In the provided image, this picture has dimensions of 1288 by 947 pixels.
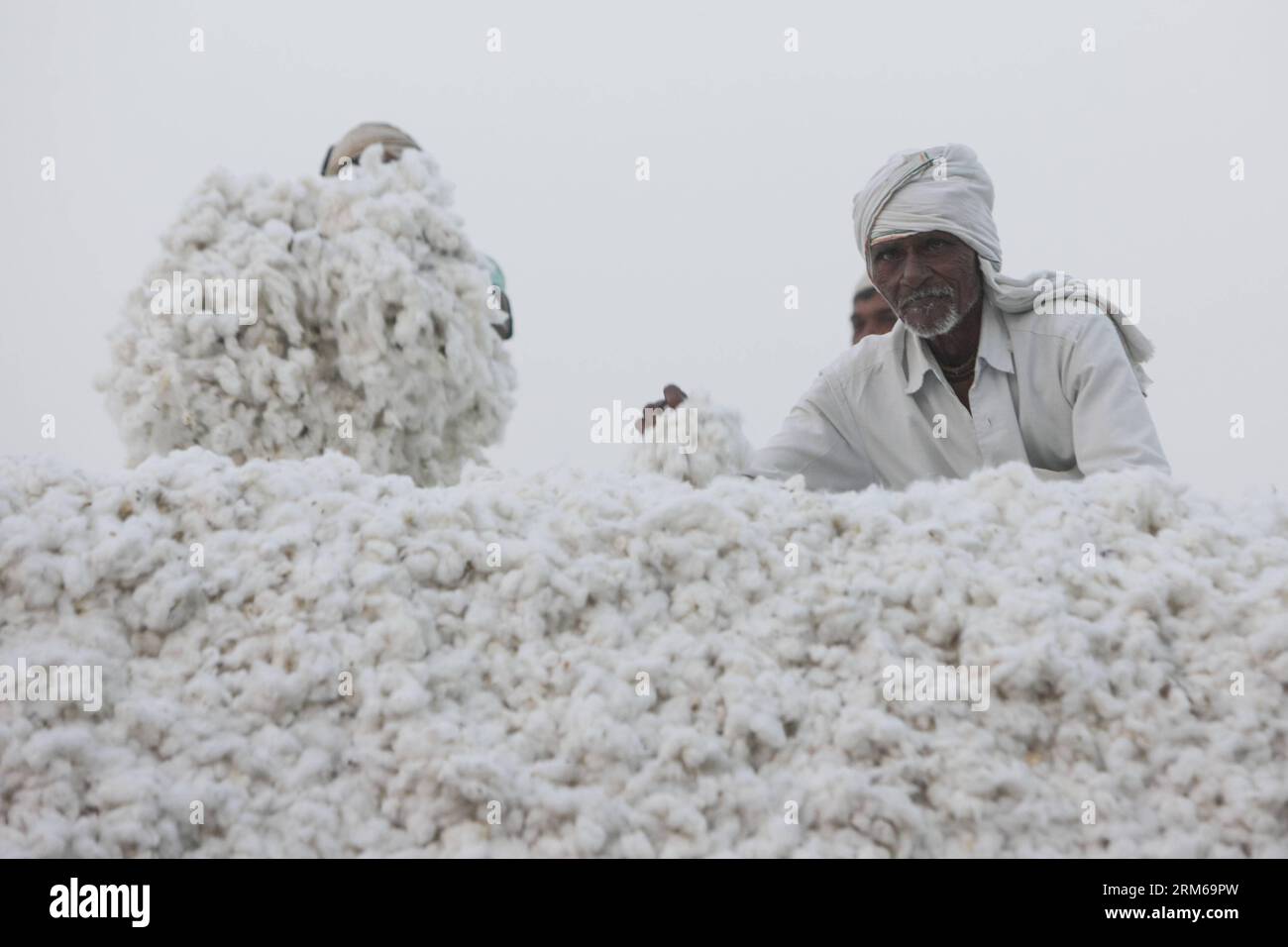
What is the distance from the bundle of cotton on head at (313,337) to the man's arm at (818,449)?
0.51m

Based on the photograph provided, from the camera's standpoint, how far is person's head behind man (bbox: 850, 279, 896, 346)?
288 centimetres

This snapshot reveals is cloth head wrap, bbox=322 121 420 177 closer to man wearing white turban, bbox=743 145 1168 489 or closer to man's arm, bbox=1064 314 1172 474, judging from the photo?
man wearing white turban, bbox=743 145 1168 489

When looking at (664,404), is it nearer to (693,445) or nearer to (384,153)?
(693,445)

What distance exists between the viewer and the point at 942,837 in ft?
2.23

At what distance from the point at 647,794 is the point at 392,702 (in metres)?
0.15

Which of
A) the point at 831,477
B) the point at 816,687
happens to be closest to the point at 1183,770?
the point at 816,687

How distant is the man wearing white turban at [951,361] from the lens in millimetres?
1508

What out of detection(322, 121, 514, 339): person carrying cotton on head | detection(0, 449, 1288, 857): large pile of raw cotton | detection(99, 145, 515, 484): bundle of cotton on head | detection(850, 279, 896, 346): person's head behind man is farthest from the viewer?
detection(850, 279, 896, 346): person's head behind man

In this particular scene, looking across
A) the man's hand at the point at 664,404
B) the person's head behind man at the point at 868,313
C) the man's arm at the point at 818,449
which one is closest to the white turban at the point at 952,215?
the man's arm at the point at 818,449

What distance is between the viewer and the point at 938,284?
1.54 meters

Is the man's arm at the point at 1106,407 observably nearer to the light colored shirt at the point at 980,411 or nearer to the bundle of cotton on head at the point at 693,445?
the light colored shirt at the point at 980,411

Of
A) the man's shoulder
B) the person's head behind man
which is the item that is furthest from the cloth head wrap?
the person's head behind man
